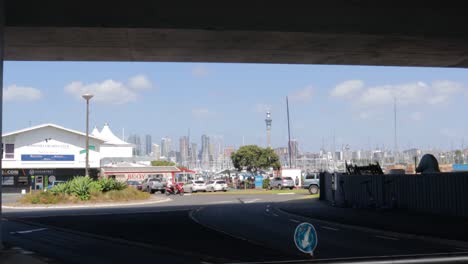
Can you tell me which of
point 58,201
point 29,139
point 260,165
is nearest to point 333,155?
point 260,165

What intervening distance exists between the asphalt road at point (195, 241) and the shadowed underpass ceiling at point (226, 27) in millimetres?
5840

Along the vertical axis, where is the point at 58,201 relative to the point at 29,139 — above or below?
below

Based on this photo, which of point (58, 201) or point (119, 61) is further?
point (58, 201)

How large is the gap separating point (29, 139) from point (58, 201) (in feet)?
95.5

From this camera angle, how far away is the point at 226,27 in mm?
15133

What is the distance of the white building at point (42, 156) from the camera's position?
209ft

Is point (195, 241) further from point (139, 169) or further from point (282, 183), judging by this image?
point (139, 169)

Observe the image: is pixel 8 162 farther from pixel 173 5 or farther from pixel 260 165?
pixel 173 5

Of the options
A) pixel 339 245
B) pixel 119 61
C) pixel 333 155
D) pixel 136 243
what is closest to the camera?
pixel 339 245

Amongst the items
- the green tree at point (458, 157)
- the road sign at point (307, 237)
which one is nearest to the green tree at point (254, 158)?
the green tree at point (458, 157)

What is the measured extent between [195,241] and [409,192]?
11605 mm

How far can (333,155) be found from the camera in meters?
109

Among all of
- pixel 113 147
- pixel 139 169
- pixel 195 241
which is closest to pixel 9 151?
pixel 139 169

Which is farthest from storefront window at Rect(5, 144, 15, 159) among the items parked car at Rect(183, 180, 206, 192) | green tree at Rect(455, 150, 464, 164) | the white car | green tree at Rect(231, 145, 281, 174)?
green tree at Rect(455, 150, 464, 164)
